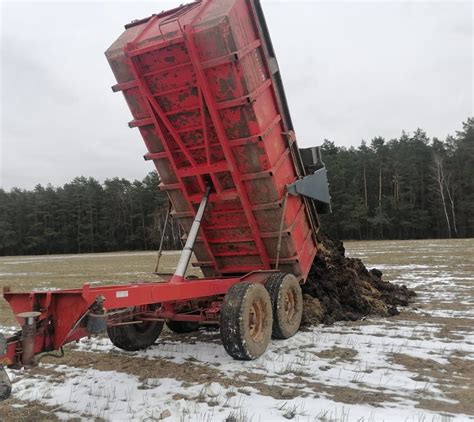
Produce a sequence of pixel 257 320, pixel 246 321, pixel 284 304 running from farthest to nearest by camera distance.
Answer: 1. pixel 284 304
2. pixel 257 320
3. pixel 246 321

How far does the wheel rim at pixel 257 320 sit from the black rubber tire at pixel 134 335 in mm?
1751

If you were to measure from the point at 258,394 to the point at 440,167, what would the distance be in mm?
59415

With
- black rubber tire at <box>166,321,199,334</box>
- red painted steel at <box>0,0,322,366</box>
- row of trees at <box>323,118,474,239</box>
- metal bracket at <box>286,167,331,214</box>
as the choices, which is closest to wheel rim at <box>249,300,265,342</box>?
red painted steel at <box>0,0,322,366</box>

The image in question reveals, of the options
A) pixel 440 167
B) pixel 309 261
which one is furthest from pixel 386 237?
pixel 309 261

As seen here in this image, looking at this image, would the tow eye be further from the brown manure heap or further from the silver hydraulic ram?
the brown manure heap

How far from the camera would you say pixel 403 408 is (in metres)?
4.04

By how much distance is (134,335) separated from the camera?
21.5 feet

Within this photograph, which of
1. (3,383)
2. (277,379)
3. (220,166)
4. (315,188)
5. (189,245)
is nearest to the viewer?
(3,383)

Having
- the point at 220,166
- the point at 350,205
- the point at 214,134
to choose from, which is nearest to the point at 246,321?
the point at 220,166

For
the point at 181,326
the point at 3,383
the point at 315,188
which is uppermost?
the point at 315,188

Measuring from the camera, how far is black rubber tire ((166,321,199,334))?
7.75 metres

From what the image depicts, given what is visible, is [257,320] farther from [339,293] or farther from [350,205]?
[350,205]

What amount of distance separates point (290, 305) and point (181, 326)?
2.02m

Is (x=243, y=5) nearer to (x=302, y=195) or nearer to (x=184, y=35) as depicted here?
(x=184, y=35)
